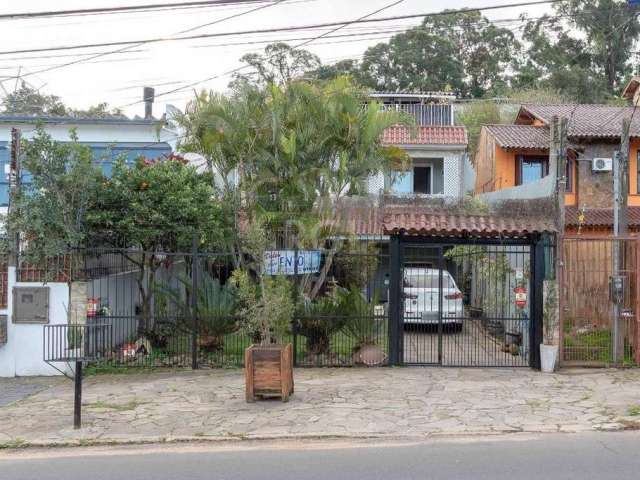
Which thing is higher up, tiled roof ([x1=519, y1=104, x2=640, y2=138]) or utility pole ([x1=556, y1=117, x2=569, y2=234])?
tiled roof ([x1=519, y1=104, x2=640, y2=138])

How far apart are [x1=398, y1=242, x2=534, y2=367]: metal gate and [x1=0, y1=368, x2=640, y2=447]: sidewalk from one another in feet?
2.64

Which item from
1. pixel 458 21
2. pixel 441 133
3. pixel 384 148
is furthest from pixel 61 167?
pixel 458 21

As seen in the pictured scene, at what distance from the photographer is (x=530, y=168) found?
69.6 feet

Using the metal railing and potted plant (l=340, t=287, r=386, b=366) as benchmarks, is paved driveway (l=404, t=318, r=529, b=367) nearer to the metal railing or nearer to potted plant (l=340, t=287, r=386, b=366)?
potted plant (l=340, t=287, r=386, b=366)

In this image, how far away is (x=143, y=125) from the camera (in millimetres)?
17781

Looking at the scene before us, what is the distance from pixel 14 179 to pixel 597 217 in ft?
50.3

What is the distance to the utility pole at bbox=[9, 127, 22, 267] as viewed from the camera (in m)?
11.0

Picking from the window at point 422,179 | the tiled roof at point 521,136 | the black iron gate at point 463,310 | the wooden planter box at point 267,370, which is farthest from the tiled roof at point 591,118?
the wooden planter box at point 267,370

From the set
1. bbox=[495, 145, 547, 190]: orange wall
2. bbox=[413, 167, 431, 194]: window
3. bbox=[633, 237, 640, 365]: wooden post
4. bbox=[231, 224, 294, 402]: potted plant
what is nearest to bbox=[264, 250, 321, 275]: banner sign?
bbox=[231, 224, 294, 402]: potted plant

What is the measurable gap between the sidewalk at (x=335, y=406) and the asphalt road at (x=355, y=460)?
0.37 m

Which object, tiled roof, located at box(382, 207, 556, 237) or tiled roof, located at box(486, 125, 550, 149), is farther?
tiled roof, located at box(486, 125, 550, 149)

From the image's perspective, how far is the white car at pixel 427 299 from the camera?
39.6ft

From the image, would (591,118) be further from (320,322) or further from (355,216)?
(320,322)

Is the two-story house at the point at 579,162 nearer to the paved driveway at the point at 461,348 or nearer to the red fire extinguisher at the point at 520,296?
the paved driveway at the point at 461,348
